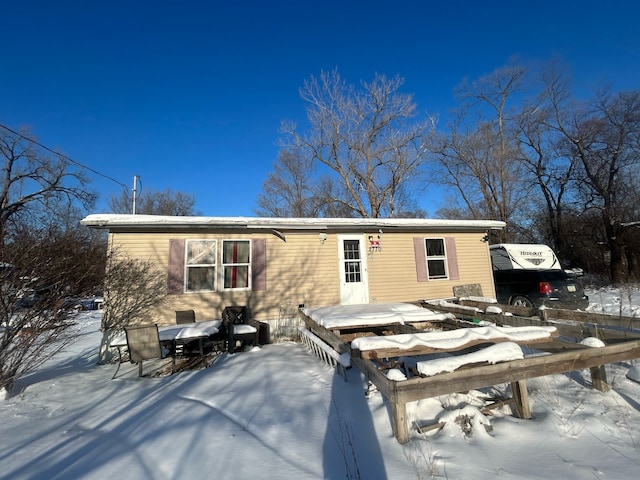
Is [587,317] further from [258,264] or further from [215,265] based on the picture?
[215,265]

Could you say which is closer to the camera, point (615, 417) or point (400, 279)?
point (615, 417)

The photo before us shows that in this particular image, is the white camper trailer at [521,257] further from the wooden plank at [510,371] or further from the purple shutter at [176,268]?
the purple shutter at [176,268]

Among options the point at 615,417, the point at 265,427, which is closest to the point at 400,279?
the point at 615,417

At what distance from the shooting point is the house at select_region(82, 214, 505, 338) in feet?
24.0

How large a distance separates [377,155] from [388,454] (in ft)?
61.5

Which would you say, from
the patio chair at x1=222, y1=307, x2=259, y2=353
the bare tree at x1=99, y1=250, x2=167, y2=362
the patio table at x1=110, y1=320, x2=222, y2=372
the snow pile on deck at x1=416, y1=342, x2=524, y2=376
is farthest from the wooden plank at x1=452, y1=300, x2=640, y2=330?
the bare tree at x1=99, y1=250, x2=167, y2=362

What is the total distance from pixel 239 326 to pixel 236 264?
1915mm

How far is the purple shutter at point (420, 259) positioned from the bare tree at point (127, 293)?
6.81m

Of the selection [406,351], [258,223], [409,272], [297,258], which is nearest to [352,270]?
[297,258]

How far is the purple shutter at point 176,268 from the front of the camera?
7291mm

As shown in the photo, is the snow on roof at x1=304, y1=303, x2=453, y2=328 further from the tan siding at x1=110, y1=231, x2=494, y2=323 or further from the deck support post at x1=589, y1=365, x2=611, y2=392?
the tan siding at x1=110, y1=231, x2=494, y2=323

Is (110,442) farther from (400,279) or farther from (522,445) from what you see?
(400,279)

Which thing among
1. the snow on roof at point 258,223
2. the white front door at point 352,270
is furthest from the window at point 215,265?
the white front door at point 352,270

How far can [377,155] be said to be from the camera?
64.2 ft
